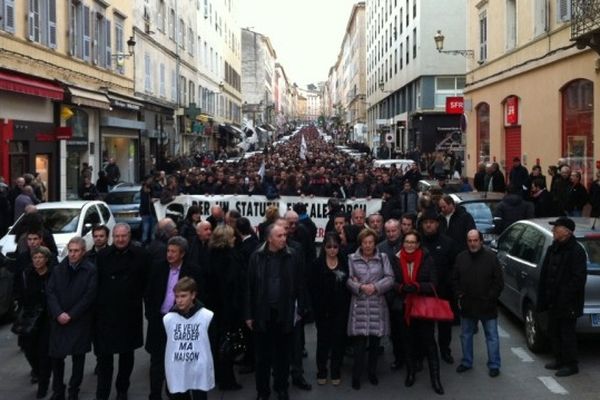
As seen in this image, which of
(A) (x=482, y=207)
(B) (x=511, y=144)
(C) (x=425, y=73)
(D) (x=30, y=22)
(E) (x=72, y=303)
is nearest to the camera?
(E) (x=72, y=303)

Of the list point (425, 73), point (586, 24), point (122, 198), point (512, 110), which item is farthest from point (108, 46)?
point (425, 73)

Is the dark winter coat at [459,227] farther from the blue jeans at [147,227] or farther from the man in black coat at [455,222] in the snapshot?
the blue jeans at [147,227]

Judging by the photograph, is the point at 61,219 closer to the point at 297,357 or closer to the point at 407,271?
the point at 297,357

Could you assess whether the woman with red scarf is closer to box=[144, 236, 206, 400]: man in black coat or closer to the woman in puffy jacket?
the woman in puffy jacket

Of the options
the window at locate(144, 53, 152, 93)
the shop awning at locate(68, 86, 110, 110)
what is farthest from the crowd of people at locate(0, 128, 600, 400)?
the window at locate(144, 53, 152, 93)

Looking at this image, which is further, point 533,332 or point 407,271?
point 533,332

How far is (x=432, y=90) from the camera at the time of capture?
44.5 metres

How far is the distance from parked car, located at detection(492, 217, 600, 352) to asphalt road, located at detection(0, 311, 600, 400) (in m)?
0.34

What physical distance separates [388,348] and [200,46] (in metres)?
44.1

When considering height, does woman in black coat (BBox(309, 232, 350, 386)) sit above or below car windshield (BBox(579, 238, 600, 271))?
below

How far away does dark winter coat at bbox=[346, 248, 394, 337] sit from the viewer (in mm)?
7418

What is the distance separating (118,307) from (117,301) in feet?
0.19

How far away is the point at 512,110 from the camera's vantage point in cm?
2502

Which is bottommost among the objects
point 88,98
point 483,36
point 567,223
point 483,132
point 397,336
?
point 397,336
